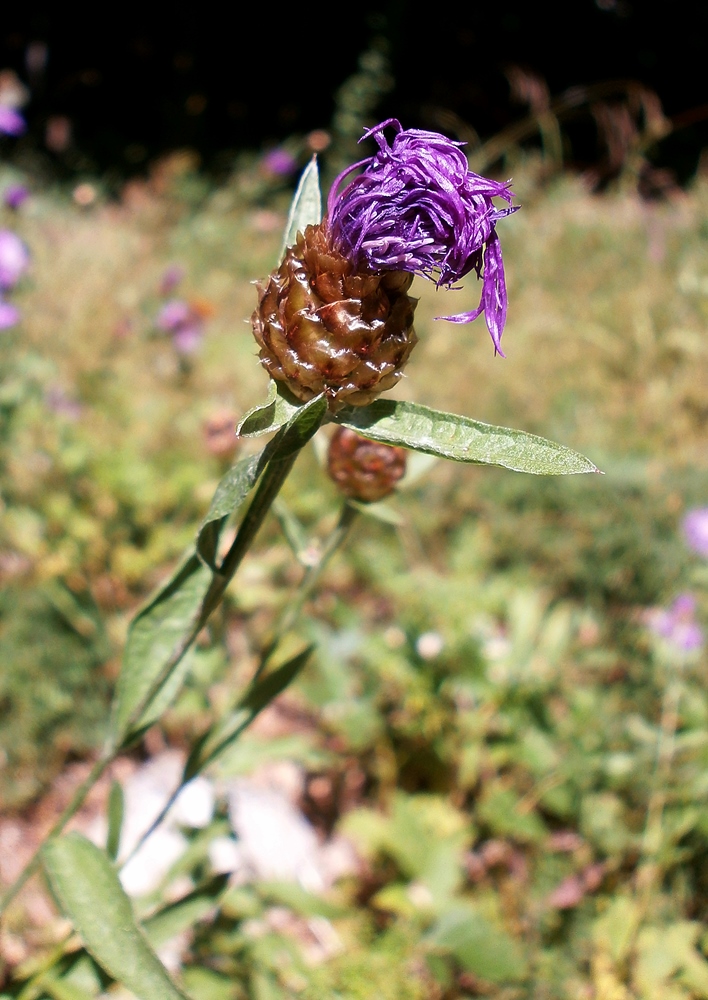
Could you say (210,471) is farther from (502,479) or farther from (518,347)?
(518,347)

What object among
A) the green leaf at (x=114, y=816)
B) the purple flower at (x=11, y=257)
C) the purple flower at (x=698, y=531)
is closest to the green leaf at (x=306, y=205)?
the green leaf at (x=114, y=816)

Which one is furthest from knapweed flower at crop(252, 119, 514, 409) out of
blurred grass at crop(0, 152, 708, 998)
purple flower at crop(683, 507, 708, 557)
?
purple flower at crop(683, 507, 708, 557)

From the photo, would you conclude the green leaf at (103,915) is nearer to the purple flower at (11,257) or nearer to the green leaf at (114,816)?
the green leaf at (114,816)

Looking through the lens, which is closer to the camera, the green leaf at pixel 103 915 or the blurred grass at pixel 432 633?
the green leaf at pixel 103 915

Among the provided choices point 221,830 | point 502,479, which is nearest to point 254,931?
point 221,830

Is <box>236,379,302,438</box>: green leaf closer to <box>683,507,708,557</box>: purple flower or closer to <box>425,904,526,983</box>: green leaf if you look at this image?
<box>425,904,526,983</box>: green leaf

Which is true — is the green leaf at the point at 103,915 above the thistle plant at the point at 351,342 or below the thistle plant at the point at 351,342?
below

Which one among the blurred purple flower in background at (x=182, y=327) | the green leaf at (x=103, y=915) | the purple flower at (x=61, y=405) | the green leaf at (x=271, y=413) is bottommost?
the green leaf at (x=103, y=915)

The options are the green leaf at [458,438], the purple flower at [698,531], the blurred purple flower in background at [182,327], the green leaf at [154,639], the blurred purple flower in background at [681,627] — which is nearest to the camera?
the green leaf at [458,438]
